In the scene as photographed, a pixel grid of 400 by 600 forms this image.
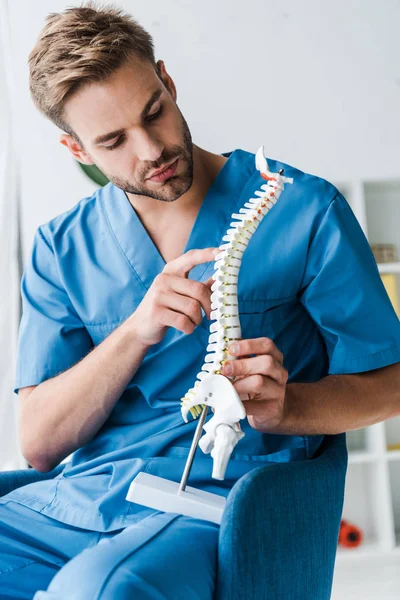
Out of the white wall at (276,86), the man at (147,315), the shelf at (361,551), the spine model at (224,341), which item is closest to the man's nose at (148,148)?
the man at (147,315)

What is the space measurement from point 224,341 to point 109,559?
34 centimetres

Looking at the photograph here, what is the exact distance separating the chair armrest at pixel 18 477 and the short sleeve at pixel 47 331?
171mm

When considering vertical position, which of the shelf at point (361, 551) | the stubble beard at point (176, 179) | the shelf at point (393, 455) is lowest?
the shelf at point (361, 551)

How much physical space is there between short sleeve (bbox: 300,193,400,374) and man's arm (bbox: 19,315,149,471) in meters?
0.32

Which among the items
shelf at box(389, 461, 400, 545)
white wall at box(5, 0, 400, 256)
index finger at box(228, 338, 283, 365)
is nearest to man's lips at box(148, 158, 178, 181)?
index finger at box(228, 338, 283, 365)

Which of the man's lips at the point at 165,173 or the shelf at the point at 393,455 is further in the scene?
the shelf at the point at 393,455

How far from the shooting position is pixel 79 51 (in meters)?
1.35

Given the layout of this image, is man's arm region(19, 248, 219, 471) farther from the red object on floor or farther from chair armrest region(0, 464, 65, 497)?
the red object on floor

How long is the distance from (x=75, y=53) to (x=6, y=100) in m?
1.86

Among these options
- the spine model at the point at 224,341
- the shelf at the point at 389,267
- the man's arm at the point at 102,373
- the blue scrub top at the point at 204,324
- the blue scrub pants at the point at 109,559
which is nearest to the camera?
the blue scrub pants at the point at 109,559

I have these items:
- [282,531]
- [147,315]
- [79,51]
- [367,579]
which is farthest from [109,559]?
[367,579]

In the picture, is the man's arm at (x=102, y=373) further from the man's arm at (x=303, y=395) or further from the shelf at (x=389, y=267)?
the shelf at (x=389, y=267)

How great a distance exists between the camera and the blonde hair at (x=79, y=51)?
4.41 ft

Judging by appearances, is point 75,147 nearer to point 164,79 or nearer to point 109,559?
point 164,79
